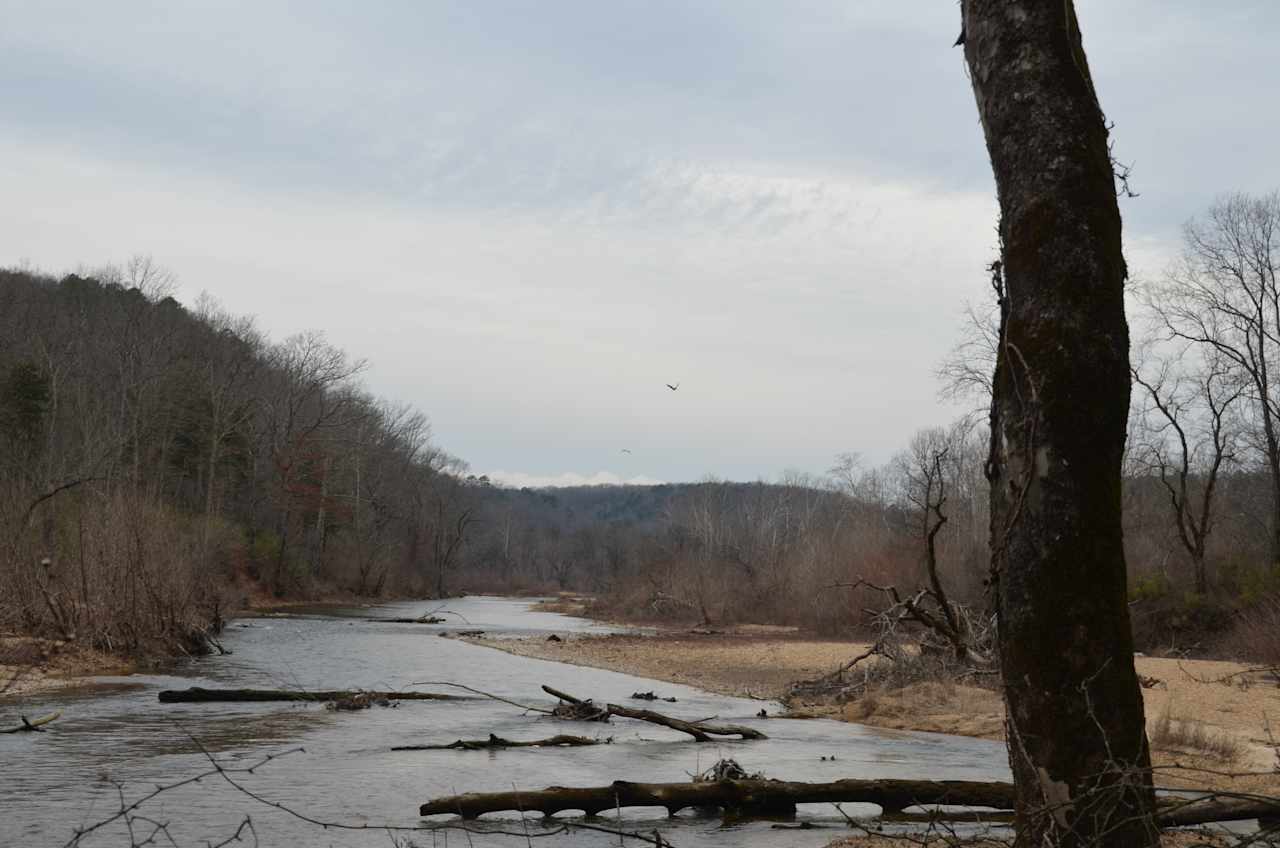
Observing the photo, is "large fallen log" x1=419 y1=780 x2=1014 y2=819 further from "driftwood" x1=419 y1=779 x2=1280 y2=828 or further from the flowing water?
the flowing water

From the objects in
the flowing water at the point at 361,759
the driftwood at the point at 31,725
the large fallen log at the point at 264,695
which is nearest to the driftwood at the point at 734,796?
the flowing water at the point at 361,759

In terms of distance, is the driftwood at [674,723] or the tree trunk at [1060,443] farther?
the driftwood at [674,723]

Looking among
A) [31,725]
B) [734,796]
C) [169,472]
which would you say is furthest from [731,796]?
[169,472]

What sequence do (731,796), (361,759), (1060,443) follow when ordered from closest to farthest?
(1060,443) < (731,796) < (361,759)

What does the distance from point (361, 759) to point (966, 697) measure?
11106 millimetres

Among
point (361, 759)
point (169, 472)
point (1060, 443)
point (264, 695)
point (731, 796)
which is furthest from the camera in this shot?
point (169, 472)

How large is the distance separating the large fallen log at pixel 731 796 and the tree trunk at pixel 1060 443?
12.8 ft

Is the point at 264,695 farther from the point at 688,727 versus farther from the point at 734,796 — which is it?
the point at 734,796

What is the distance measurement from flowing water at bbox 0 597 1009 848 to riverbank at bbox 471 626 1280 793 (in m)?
1.26

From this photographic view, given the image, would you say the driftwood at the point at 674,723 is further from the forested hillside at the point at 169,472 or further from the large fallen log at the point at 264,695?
the forested hillside at the point at 169,472

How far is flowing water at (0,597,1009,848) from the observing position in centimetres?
902

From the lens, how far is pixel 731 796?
8.79m

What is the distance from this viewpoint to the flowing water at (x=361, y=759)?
9023 mm

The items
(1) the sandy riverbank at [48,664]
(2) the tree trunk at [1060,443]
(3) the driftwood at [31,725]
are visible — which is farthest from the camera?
(1) the sandy riverbank at [48,664]
